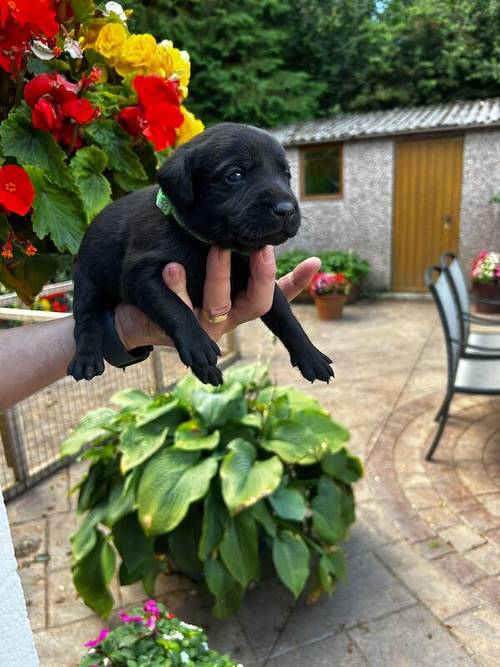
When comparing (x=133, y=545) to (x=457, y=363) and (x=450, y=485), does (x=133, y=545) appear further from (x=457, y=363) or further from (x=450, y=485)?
(x=457, y=363)

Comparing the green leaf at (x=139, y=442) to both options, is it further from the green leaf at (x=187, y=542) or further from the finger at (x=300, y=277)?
the finger at (x=300, y=277)

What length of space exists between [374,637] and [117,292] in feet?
7.99

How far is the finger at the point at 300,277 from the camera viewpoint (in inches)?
51.0

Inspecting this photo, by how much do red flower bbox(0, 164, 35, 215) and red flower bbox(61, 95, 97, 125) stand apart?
0.14 metres

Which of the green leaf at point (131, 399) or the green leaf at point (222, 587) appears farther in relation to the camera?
the green leaf at point (131, 399)

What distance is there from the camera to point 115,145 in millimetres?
1116

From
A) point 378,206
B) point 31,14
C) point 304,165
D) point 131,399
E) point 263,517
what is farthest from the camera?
point 304,165

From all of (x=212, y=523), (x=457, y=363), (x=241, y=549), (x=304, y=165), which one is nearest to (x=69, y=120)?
(x=212, y=523)

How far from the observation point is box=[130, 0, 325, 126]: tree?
13.0 m

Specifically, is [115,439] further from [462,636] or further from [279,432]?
[462,636]

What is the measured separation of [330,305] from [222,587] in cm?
Result: 702

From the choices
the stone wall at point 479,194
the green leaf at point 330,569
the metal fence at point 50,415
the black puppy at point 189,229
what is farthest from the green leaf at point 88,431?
the stone wall at point 479,194

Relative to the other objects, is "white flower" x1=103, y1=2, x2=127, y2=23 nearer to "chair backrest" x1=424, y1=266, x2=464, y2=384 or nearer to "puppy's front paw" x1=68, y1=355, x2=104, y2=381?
"puppy's front paw" x1=68, y1=355, x2=104, y2=381

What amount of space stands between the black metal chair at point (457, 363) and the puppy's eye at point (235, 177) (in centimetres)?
331
